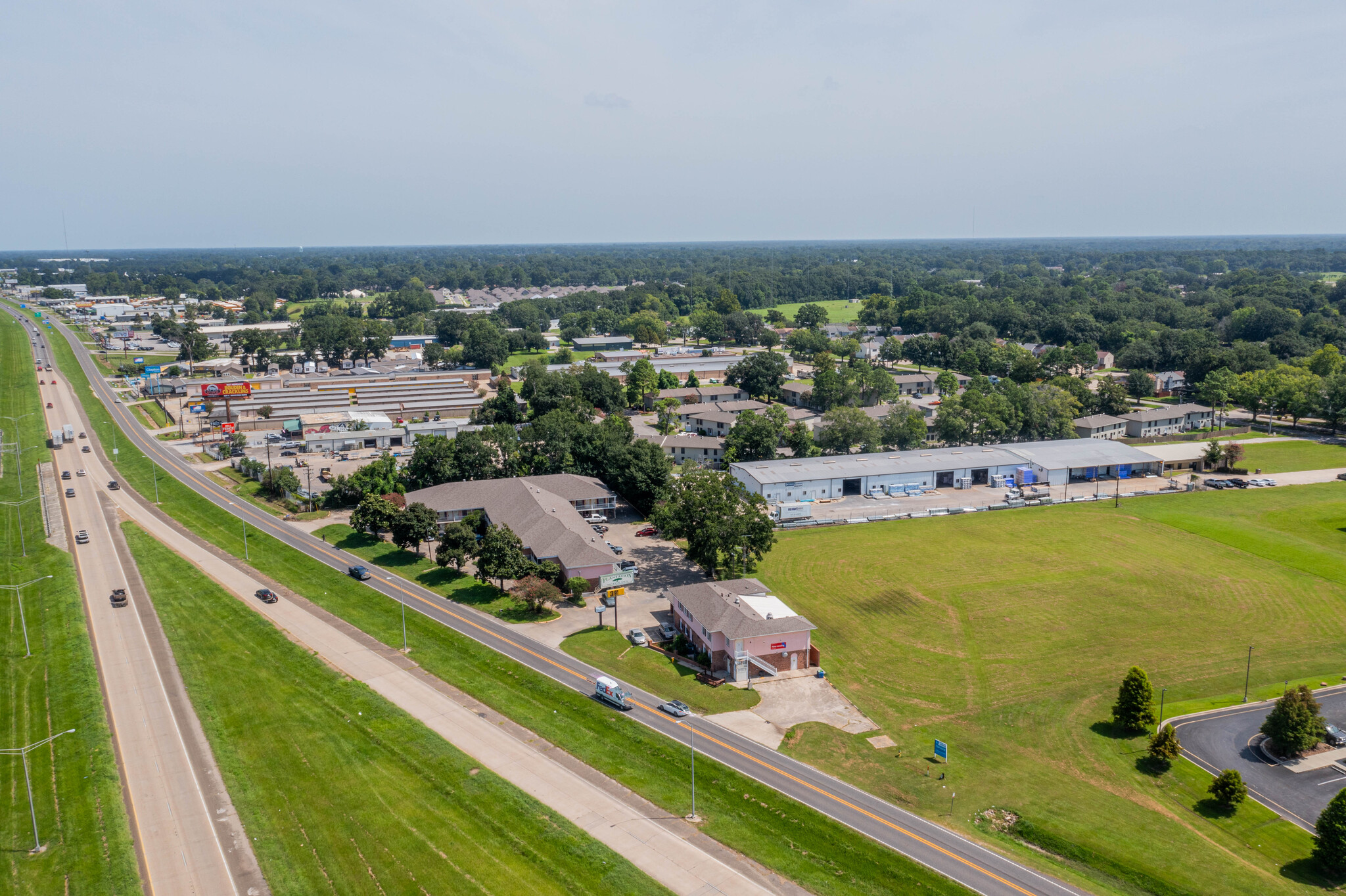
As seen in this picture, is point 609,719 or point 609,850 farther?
point 609,719

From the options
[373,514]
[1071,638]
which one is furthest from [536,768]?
[373,514]

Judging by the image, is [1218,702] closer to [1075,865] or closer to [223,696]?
[1075,865]

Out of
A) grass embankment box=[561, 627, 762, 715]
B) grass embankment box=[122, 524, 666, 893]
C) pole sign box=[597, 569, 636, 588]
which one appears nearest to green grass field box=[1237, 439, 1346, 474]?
pole sign box=[597, 569, 636, 588]

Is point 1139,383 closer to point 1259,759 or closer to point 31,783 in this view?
point 1259,759

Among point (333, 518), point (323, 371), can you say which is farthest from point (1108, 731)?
point (323, 371)

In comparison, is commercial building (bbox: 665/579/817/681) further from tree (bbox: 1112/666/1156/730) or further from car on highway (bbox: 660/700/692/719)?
tree (bbox: 1112/666/1156/730)
